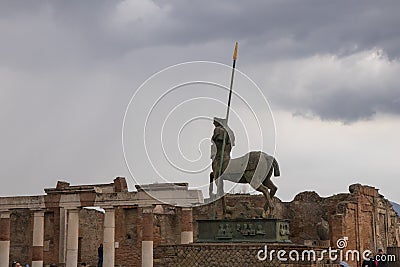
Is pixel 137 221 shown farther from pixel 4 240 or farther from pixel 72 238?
pixel 4 240

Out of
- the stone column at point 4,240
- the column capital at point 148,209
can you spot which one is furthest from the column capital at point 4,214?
the column capital at point 148,209

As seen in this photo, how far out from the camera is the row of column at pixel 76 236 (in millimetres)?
28163

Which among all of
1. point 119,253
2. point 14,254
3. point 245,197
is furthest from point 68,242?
point 245,197

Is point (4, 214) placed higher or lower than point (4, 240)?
higher

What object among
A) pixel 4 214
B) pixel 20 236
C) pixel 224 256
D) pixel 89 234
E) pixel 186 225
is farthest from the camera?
pixel 89 234

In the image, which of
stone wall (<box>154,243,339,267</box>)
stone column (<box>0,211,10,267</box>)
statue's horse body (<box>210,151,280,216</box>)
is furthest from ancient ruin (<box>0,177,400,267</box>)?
stone wall (<box>154,243,339,267</box>)

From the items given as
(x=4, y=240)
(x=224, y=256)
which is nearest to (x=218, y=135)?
(x=224, y=256)

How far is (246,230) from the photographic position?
1167cm

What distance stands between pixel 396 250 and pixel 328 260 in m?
22.5

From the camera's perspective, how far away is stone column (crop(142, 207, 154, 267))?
2788 cm

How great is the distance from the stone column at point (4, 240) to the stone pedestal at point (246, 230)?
2089 centimetres

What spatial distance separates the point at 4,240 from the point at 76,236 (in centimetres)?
319

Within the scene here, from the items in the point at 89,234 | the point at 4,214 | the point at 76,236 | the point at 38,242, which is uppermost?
the point at 4,214

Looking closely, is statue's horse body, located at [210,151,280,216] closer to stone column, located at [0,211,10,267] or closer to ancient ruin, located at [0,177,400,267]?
ancient ruin, located at [0,177,400,267]
